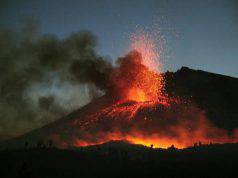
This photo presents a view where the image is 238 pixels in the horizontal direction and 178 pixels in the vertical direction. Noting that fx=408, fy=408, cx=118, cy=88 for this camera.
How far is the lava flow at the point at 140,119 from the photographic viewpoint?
342ft

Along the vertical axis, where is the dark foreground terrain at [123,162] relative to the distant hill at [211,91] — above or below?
below

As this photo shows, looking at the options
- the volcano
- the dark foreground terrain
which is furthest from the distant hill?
the dark foreground terrain

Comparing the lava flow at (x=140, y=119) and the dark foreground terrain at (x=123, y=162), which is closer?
the dark foreground terrain at (x=123, y=162)

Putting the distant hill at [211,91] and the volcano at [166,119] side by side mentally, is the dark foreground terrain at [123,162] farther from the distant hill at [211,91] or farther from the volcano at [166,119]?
the distant hill at [211,91]

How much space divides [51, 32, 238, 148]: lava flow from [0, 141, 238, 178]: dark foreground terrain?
1738 cm

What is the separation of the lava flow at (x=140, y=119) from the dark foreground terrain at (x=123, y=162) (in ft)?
57.0

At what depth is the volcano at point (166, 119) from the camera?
104562 millimetres

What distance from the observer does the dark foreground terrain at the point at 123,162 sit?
221 ft

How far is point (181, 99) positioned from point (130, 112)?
20282 millimetres

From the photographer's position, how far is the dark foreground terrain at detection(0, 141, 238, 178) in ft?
221

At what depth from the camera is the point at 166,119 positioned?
115 meters

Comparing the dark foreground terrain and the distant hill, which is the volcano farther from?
the dark foreground terrain

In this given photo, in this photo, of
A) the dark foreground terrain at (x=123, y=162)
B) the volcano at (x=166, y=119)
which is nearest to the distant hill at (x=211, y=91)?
the volcano at (x=166, y=119)

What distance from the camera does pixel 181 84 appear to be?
142375 mm
